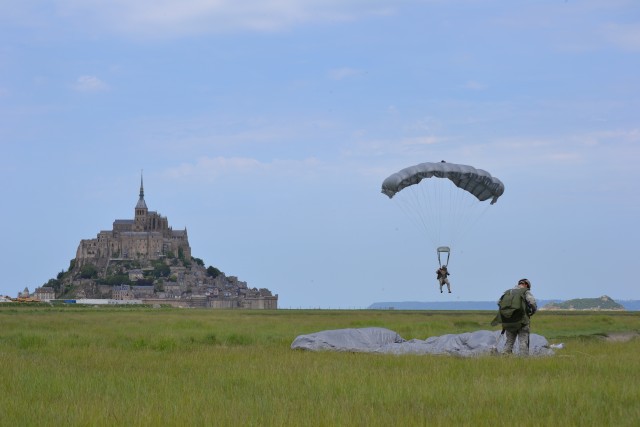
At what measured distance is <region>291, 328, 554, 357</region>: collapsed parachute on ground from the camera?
60.7ft

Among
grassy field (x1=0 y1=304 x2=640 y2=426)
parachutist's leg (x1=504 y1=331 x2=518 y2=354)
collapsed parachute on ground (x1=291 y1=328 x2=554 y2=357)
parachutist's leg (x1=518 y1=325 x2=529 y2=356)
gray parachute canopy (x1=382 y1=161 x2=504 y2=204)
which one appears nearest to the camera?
grassy field (x1=0 y1=304 x2=640 y2=426)

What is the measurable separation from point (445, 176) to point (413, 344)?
23.1 ft

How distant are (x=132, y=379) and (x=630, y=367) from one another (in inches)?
307

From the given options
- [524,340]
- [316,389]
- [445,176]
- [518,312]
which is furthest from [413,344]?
[316,389]

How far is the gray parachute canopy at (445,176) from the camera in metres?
25.2

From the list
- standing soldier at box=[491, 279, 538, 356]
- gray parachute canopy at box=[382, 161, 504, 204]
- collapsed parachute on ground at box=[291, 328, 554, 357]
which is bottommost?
collapsed parachute on ground at box=[291, 328, 554, 357]

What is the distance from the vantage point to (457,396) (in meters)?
11.0

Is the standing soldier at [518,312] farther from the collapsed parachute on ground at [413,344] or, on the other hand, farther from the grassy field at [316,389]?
the grassy field at [316,389]

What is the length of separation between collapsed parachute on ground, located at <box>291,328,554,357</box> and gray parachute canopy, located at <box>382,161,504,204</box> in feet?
18.1

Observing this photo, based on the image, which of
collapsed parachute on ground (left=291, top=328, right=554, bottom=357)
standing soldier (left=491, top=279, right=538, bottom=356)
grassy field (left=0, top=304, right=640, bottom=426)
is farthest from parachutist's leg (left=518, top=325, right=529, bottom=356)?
grassy field (left=0, top=304, right=640, bottom=426)

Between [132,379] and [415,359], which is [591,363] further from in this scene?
[132,379]

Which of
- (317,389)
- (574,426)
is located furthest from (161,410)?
(574,426)

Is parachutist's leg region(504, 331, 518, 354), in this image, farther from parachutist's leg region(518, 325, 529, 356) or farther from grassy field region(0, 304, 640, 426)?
grassy field region(0, 304, 640, 426)

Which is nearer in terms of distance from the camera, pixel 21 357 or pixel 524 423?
pixel 524 423
